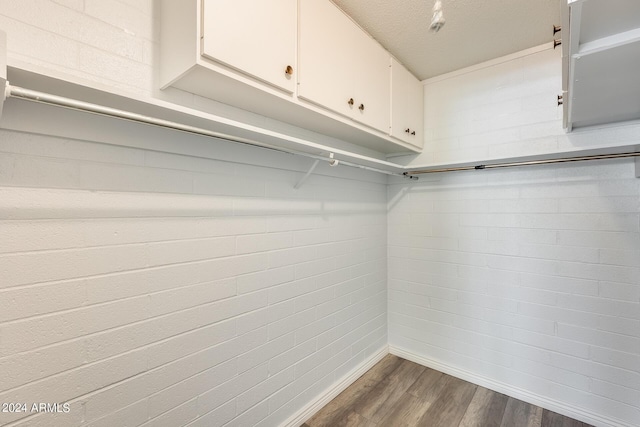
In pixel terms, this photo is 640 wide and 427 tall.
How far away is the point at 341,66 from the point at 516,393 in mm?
2593

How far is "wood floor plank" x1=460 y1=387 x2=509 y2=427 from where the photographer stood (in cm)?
182

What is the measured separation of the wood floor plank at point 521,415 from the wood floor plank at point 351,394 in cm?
82

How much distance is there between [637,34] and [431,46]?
4.09 feet

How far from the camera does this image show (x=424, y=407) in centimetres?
195

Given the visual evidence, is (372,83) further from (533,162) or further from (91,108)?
(91,108)

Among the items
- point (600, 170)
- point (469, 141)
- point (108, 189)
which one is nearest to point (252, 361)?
point (108, 189)

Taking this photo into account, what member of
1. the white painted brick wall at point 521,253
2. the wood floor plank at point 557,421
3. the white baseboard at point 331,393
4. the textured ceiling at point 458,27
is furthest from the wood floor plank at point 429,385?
the textured ceiling at point 458,27

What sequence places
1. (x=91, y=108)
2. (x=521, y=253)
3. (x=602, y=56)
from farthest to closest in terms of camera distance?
(x=521, y=253) → (x=602, y=56) → (x=91, y=108)

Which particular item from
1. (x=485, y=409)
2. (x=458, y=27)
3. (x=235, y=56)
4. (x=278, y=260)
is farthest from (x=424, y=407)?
(x=458, y=27)

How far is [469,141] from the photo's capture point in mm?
2264

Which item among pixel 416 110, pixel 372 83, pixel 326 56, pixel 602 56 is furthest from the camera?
pixel 416 110

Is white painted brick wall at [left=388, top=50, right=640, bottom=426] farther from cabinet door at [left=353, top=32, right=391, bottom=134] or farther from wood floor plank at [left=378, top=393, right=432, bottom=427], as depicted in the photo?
cabinet door at [left=353, top=32, right=391, bottom=134]

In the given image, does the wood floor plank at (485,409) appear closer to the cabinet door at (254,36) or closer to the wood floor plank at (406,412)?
the wood floor plank at (406,412)

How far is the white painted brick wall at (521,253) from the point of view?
5.73ft
